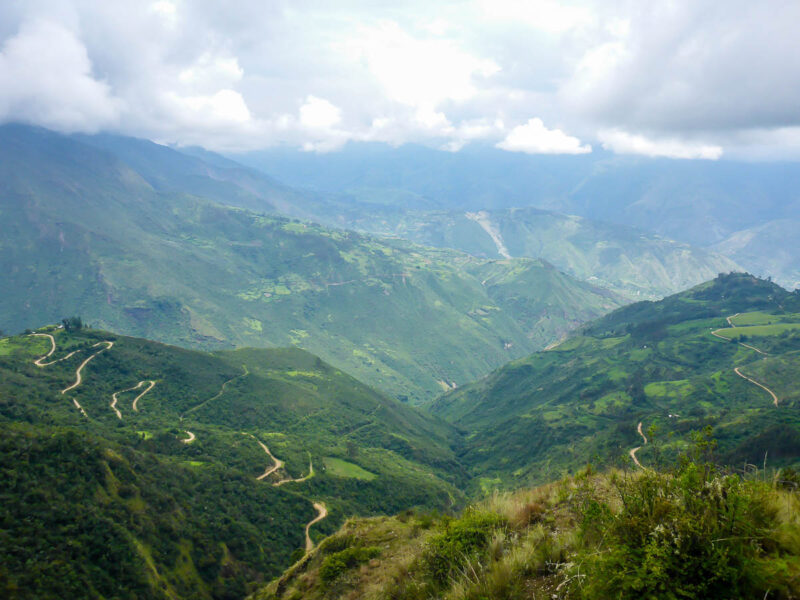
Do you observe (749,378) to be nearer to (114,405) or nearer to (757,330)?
(757,330)

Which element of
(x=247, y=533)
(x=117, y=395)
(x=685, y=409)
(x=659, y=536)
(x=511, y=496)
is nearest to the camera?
(x=659, y=536)

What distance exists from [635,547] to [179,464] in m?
74.0

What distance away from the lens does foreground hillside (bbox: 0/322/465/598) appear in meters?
39.7

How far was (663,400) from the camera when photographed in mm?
138000

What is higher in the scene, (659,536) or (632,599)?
(659,536)

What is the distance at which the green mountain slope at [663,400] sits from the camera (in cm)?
9081

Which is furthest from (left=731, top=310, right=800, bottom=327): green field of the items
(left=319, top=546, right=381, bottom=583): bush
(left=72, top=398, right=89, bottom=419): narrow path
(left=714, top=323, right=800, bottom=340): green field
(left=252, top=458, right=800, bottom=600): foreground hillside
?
(left=72, top=398, right=89, bottom=419): narrow path

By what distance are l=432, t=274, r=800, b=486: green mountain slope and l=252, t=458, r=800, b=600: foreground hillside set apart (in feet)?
259

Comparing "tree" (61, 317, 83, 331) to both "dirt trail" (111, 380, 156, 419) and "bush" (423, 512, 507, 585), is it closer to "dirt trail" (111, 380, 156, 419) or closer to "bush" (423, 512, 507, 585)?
"dirt trail" (111, 380, 156, 419)

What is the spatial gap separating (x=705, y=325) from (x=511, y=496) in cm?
20691

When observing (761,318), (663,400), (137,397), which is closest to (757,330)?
(761,318)

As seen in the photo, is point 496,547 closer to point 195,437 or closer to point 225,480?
point 225,480

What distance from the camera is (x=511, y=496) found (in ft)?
48.2

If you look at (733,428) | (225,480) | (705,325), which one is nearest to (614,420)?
(733,428)
